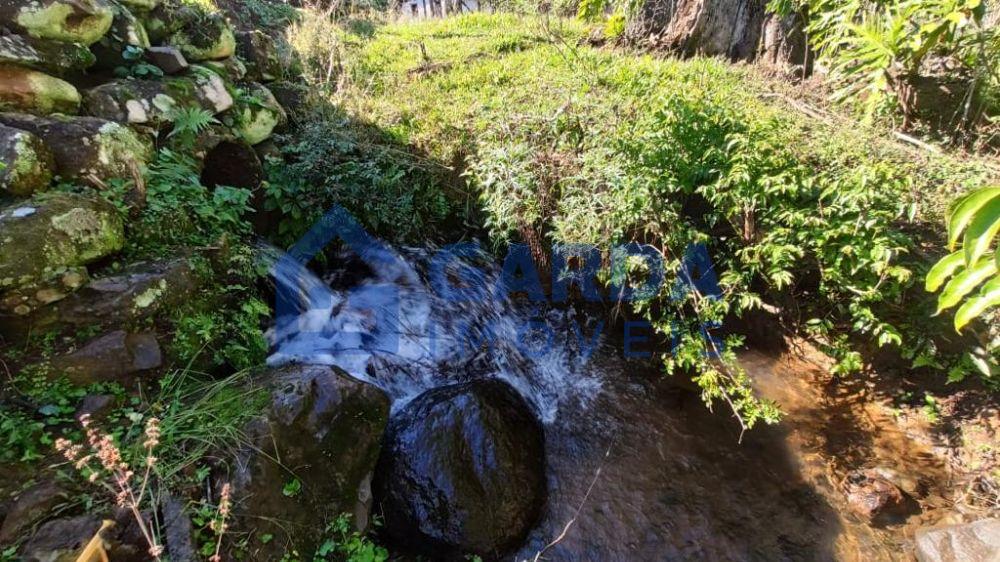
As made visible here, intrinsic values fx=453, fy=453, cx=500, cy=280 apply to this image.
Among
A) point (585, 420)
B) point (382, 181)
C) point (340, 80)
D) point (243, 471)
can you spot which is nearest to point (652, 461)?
point (585, 420)

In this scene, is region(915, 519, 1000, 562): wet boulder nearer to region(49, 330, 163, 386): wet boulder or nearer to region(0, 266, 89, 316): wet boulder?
region(49, 330, 163, 386): wet boulder

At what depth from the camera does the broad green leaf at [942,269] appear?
1.35 metres

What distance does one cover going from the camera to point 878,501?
320 centimetres

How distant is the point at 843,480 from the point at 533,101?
4382 mm

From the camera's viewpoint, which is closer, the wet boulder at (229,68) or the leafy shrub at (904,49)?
the leafy shrub at (904,49)

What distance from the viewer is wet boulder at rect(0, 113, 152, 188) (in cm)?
284

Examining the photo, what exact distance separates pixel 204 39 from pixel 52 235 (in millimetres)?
2796

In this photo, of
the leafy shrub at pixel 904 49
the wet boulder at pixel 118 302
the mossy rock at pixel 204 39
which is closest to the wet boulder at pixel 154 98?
the mossy rock at pixel 204 39

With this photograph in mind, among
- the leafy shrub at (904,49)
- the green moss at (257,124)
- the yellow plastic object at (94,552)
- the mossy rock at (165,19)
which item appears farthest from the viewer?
the green moss at (257,124)

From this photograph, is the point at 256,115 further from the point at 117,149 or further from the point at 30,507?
the point at 30,507

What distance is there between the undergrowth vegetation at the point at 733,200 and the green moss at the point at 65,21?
7.55 feet

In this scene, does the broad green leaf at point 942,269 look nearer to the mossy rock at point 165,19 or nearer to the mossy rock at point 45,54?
the mossy rock at point 45,54

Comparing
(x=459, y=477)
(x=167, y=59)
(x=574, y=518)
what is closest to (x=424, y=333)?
(x=459, y=477)

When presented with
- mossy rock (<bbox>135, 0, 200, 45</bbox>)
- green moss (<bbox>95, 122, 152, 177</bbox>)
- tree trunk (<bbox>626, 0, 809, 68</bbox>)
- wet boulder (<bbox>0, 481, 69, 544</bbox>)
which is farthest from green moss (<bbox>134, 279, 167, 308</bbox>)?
tree trunk (<bbox>626, 0, 809, 68</bbox>)
